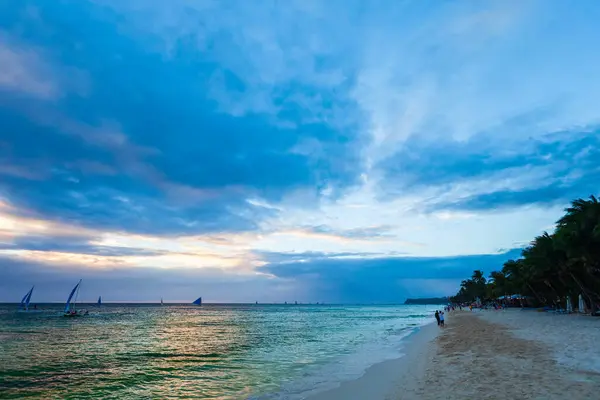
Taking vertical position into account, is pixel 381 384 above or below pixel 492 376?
below

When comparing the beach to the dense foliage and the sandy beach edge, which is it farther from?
the dense foliage

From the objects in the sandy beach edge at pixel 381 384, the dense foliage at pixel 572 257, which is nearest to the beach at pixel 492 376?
the sandy beach edge at pixel 381 384

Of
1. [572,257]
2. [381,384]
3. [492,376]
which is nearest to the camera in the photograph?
[492,376]

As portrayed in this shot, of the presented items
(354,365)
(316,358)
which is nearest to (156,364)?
(316,358)

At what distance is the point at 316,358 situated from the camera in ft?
82.7

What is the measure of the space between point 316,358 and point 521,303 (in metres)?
90.0

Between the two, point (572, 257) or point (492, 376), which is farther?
point (572, 257)

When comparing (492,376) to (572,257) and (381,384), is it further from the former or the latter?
(572,257)

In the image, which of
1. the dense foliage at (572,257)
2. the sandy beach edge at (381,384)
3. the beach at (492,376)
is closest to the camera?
the beach at (492,376)

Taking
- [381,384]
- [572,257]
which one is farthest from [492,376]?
[572,257]

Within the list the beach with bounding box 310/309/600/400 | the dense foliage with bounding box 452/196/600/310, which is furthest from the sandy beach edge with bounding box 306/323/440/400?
the dense foliage with bounding box 452/196/600/310

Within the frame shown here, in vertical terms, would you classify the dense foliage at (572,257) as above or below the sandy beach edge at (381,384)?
above

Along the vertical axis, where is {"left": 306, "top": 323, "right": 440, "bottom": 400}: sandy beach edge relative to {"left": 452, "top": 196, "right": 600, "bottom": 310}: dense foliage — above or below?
below

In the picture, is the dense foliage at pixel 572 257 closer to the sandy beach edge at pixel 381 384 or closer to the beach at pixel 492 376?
the beach at pixel 492 376
